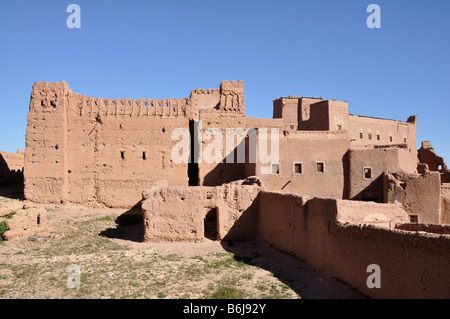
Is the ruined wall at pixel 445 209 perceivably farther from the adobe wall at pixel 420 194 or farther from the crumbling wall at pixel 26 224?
the crumbling wall at pixel 26 224

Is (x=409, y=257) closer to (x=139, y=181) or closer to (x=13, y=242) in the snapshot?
(x=13, y=242)

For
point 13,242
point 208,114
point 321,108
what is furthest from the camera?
point 321,108

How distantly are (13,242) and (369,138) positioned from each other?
1123 inches

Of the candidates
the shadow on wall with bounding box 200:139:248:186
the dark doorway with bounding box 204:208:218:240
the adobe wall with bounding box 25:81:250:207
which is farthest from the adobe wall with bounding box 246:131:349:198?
the adobe wall with bounding box 25:81:250:207

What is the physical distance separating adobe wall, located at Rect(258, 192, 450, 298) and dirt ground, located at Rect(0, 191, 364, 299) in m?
0.48

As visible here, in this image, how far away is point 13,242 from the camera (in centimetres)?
1198

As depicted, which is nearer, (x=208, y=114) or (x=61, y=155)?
(x=61, y=155)

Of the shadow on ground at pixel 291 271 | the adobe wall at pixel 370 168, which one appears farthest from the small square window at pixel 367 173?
the shadow on ground at pixel 291 271

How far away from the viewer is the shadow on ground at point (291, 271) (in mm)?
7910

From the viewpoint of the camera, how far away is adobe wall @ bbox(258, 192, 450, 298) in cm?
558

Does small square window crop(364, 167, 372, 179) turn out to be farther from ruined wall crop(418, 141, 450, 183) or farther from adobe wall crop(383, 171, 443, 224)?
ruined wall crop(418, 141, 450, 183)

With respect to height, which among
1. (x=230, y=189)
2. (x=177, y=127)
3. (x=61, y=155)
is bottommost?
(x=230, y=189)

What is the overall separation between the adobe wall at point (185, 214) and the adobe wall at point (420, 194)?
29.1 ft
